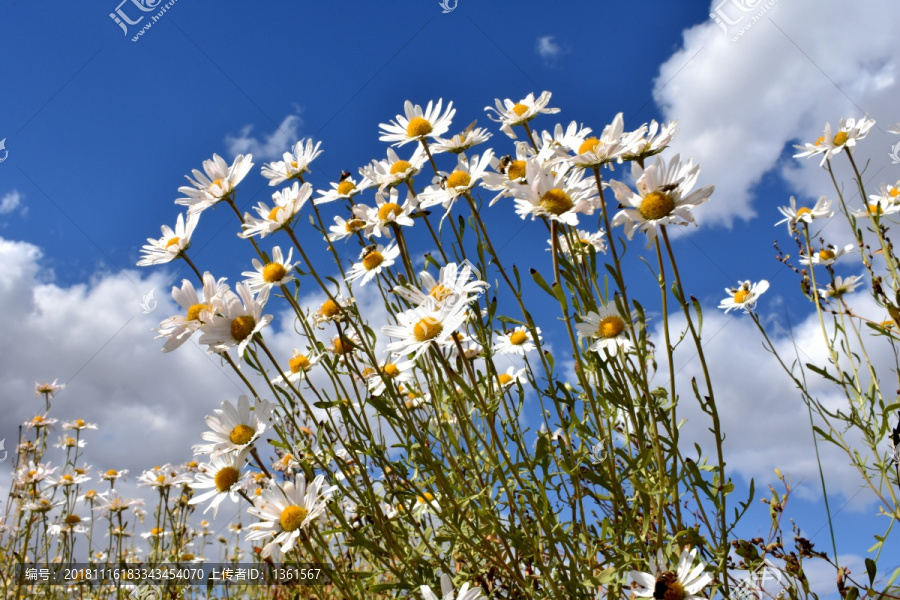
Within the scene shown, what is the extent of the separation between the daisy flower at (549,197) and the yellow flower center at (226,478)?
0.95m

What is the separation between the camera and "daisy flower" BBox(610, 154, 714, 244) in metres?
1.34

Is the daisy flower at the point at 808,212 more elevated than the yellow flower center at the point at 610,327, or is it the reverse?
the daisy flower at the point at 808,212

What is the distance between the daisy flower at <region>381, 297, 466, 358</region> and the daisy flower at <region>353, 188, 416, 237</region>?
0.46 meters

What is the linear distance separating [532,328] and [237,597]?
2922mm

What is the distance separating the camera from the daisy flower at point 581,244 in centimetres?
160

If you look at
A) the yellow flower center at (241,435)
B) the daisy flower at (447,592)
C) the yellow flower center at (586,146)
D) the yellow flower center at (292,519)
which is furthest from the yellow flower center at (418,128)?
the daisy flower at (447,592)

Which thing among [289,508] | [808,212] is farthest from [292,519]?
[808,212]

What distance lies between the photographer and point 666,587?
4.31 feet

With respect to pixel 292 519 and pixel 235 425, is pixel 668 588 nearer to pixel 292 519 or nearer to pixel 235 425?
pixel 292 519

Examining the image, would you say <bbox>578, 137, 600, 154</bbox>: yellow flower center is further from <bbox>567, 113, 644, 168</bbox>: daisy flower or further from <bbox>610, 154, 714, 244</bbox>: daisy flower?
<bbox>610, 154, 714, 244</bbox>: daisy flower

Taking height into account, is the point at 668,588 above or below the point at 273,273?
below

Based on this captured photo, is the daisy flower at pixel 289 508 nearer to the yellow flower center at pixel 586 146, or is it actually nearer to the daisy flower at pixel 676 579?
the daisy flower at pixel 676 579

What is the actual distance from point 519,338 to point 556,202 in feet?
4.01

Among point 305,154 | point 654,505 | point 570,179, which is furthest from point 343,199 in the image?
point 654,505
